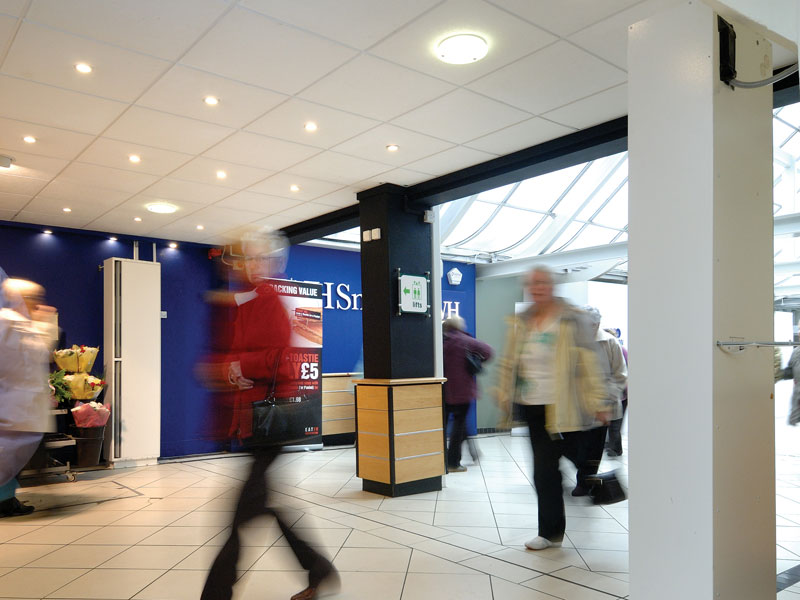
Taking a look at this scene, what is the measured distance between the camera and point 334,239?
1001 centimetres

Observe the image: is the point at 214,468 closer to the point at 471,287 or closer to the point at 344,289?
the point at 344,289

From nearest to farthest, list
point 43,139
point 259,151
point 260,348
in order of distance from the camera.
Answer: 1. point 260,348
2. point 43,139
3. point 259,151

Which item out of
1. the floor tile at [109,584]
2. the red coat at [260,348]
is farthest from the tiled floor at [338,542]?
the red coat at [260,348]

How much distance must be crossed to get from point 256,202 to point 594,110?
395cm

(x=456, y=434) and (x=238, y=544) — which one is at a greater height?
(x=238, y=544)

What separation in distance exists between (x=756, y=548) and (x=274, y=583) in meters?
2.41

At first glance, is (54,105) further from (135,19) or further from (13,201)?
(13,201)

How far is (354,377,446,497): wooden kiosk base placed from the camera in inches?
224

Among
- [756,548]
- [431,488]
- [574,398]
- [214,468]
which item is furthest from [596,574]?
[214,468]

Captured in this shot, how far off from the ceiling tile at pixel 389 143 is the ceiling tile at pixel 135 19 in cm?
174

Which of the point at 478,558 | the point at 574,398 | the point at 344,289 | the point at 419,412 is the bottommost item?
the point at 478,558

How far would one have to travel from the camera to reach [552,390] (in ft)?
12.4

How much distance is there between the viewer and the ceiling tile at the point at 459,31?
325 cm

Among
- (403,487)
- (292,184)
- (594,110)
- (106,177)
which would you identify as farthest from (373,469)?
(106,177)
